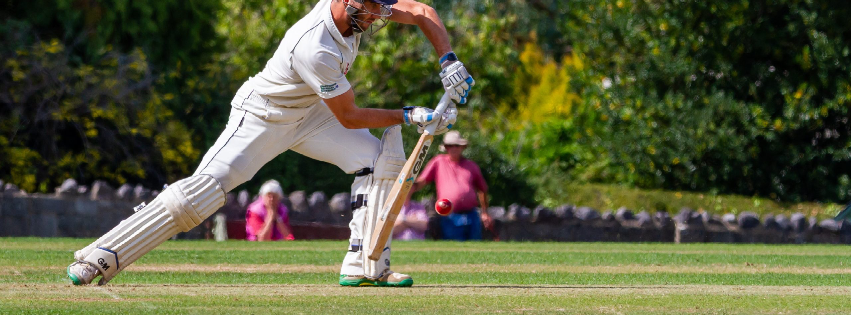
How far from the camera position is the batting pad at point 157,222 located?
19.6 ft

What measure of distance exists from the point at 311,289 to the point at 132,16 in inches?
430

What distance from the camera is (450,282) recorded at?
670cm

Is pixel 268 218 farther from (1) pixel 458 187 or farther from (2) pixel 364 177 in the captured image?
(2) pixel 364 177

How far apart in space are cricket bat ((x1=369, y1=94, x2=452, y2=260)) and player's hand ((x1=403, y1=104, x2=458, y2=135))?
0.02 metres

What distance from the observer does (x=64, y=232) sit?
1280 centimetres

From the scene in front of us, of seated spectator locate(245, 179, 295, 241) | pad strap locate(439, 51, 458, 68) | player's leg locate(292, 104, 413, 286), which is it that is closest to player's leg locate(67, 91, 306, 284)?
player's leg locate(292, 104, 413, 286)

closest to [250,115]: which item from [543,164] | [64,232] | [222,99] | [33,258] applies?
[33,258]

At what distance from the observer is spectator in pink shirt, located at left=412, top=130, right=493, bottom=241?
507 inches

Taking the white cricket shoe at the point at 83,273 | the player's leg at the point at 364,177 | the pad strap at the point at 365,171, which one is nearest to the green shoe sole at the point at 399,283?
the player's leg at the point at 364,177

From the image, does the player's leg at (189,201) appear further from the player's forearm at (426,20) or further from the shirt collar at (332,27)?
the player's forearm at (426,20)

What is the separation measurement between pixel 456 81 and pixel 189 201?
56.0 inches

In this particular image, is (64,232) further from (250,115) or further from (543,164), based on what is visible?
(543,164)

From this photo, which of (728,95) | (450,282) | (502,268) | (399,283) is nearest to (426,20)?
(399,283)

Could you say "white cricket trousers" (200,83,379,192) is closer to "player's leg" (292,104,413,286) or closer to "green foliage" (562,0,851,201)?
"player's leg" (292,104,413,286)
